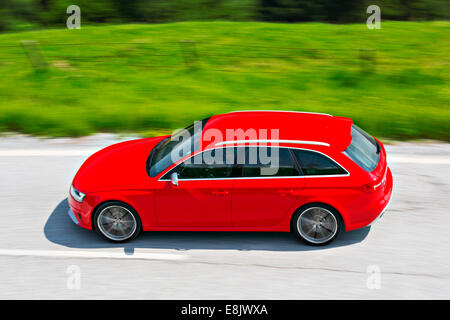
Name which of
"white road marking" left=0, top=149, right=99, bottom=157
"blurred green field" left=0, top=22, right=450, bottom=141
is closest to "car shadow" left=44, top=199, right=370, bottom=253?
"white road marking" left=0, top=149, right=99, bottom=157

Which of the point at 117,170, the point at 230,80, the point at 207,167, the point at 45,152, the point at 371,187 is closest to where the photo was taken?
the point at 371,187

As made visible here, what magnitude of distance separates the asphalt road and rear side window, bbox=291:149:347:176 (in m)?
1.02

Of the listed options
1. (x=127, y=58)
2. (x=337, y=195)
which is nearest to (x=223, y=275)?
(x=337, y=195)

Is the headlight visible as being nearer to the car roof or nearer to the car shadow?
the car shadow

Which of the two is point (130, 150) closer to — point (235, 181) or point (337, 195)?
point (235, 181)

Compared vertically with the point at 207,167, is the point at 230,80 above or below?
above

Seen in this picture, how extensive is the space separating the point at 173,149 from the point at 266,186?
144 cm

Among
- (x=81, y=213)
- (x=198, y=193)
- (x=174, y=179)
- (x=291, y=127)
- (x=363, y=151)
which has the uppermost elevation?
(x=291, y=127)

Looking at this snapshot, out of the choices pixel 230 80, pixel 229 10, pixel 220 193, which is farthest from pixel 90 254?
pixel 229 10

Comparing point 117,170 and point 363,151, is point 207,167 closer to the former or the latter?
point 117,170

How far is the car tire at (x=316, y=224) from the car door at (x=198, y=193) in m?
0.92

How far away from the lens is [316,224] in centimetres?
680

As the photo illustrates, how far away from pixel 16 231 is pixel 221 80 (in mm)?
8182

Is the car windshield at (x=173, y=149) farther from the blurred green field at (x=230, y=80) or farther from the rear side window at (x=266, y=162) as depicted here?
the blurred green field at (x=230, y=80)
